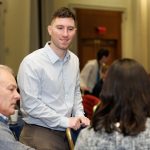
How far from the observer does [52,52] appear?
2.74m

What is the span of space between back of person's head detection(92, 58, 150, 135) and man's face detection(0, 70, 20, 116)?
0.56 m

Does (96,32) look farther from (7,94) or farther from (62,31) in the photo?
(7,94)

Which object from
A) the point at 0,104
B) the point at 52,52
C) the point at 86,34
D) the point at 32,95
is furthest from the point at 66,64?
the point at 86,34

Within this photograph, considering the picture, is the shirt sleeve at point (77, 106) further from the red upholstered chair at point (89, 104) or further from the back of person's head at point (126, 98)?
the red upholstered chair at point (89, 104)

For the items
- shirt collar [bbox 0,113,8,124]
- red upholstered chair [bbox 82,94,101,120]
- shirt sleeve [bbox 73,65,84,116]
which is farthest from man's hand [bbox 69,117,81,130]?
red upholstered chair [bbox 82,94,101,120]

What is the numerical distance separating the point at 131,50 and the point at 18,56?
11.6ft

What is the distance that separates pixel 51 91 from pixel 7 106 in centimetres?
60

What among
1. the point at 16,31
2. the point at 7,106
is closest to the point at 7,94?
the point at 7,106

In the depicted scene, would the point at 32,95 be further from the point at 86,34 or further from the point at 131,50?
the point at 131,50

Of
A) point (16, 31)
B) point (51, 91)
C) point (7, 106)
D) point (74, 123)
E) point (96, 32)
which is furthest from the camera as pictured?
point (96, 32)

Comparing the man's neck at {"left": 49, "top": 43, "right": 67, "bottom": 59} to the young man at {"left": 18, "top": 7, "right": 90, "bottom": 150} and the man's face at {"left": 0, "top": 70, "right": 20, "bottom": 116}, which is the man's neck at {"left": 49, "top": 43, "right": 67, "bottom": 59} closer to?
the young man at {"left": 18, "top": 7, "right": 90, "bottom": 150}

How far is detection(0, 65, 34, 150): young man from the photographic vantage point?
1955 millimetres

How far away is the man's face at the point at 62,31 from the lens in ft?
8.80

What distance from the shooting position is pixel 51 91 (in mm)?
2662
